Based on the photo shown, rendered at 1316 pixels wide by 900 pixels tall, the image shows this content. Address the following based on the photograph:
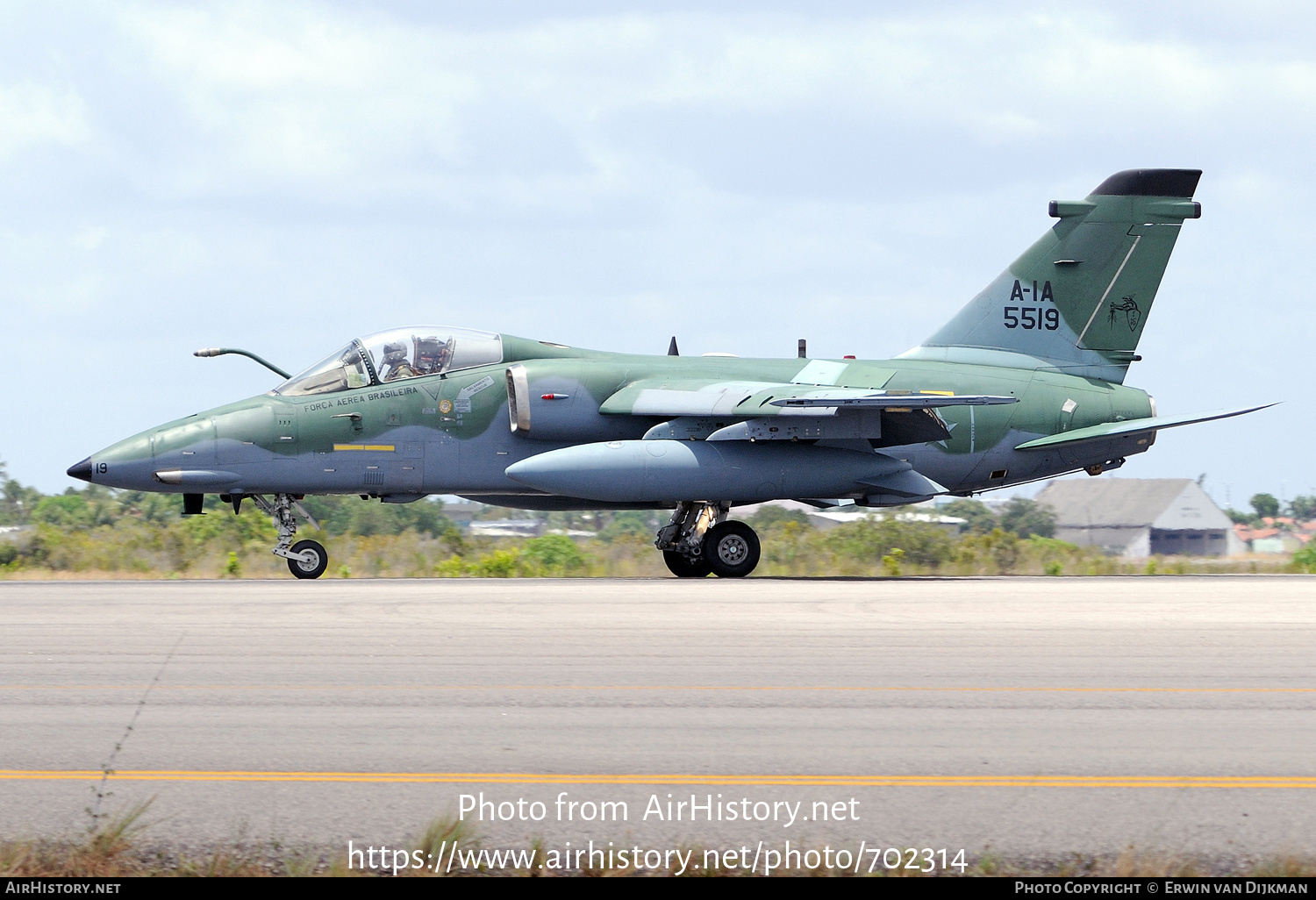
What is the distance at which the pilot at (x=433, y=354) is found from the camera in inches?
738

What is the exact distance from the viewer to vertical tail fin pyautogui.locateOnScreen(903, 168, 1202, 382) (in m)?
21.1

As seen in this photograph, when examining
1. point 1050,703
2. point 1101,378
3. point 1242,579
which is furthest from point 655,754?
point 1101,378

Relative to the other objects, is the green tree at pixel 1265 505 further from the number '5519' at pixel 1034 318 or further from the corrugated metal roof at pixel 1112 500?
the number '5519' at pixel 1034 318

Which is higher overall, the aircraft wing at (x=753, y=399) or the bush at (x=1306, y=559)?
the aircraft wing at (x=753, y=399)

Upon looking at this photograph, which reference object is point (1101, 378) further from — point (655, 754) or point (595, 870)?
point (595, 870)

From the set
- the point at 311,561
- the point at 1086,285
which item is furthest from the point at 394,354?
the point at 1086,285

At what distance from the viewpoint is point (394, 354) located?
1866 cm

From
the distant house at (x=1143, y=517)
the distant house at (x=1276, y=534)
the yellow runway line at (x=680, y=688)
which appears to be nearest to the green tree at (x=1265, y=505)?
the distant house at (x=1276, y=534)

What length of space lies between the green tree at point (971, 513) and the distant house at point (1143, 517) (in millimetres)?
1742

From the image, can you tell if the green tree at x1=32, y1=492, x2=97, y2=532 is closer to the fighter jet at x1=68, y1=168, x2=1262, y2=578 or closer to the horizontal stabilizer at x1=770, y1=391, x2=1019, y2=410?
the fighter jet at x1=68, y1=168, x2=1262, y2=578

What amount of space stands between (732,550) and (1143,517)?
1122 inches

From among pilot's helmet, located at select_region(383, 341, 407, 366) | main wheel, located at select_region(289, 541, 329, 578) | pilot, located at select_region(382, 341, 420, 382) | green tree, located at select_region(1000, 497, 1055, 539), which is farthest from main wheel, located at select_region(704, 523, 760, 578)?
green tree, located at select_region(1000, 497, 1055, 539)

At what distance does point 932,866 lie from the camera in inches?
190

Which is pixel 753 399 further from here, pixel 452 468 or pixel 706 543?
pixel 452 468
